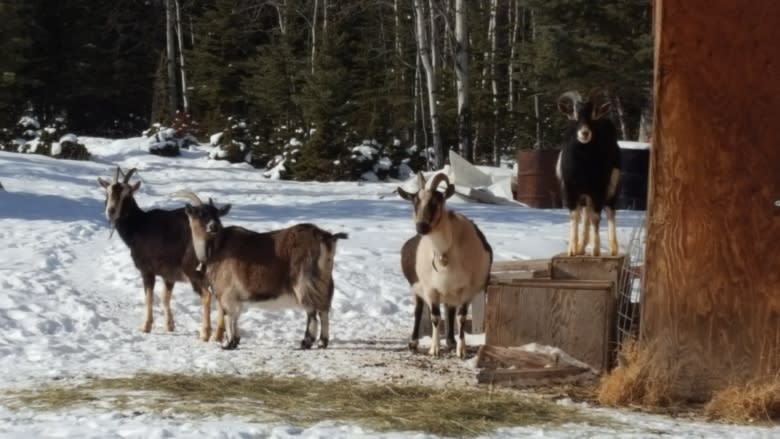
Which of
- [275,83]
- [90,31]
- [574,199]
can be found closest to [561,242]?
[574,199]

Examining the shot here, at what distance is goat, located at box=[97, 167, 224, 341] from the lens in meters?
11.0

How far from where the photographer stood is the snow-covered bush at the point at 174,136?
34.6m

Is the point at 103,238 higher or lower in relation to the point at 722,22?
lower

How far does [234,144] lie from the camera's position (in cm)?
3334

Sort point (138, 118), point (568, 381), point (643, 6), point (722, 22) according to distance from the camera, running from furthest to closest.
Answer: point (138, 118) < point (643, 6) < point (568, 381) < point (722, 22)

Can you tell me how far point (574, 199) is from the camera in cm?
916

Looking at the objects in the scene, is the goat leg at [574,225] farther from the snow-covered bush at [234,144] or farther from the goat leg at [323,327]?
the snow-covered bush at [234,144]

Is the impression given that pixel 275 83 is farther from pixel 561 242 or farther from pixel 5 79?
pixel 561 242

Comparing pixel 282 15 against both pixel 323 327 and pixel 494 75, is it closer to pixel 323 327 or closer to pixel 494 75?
pixel 494 75

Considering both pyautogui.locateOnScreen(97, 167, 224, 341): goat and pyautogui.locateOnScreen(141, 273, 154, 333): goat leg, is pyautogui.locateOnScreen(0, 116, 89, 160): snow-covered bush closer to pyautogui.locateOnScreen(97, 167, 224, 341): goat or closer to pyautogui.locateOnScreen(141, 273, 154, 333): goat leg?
pyautogui.locateOnScreen(97, 167, 224, 341): goat

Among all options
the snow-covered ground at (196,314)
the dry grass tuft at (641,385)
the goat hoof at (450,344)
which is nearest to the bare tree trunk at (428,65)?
the snow-covered ground at (196,314)

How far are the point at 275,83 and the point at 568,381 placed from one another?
29441 millimetres

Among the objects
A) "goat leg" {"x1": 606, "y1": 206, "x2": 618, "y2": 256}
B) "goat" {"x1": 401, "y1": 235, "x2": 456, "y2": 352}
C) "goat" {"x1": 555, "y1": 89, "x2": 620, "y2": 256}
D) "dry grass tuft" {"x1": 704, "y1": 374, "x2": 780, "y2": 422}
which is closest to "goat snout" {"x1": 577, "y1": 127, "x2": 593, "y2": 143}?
"goat" {"x1": 555, "y1": 89, "x2": 620, "y2": 256}

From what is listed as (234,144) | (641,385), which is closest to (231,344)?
(641,385)
